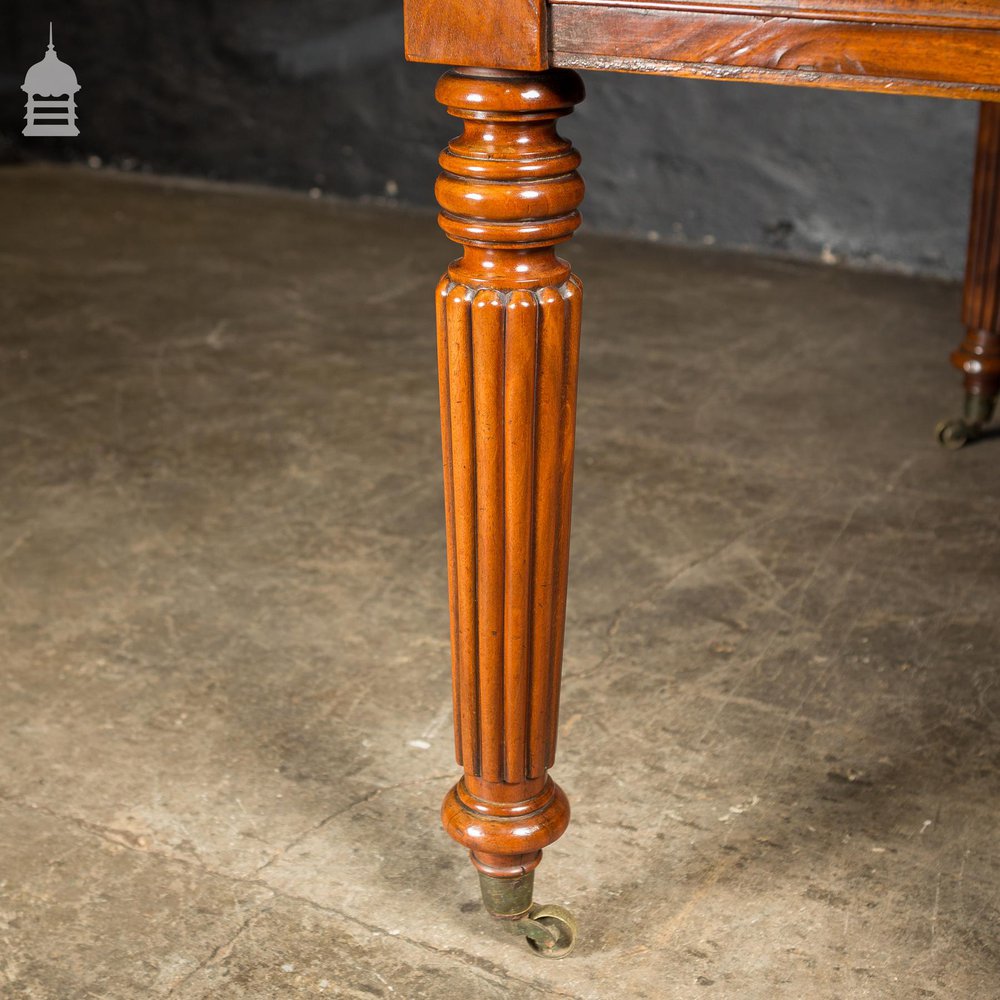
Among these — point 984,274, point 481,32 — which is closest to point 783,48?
point 481,32

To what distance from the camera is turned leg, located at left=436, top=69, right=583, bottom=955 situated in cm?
103

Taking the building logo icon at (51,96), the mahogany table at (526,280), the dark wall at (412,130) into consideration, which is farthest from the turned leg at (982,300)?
the building logo icon at (51,96)

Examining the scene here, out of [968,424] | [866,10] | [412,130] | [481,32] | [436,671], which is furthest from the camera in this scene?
[412,130]

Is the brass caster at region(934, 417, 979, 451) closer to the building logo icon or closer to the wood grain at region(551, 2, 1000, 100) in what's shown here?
the wood grain at region(551, 2, 1000, 100)

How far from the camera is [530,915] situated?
1314mm

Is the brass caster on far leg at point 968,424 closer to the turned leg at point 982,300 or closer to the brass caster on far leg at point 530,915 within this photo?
the turned leg at point 982,300

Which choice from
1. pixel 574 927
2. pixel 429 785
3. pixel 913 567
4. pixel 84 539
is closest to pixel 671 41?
pixel 574 927

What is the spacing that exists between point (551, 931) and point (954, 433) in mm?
1600

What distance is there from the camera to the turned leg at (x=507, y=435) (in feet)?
3.37

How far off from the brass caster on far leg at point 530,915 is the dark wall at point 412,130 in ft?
10.4

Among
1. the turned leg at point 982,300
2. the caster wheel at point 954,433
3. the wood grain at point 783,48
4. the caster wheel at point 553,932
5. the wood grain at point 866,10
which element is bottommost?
the caster wheel at point 954,433

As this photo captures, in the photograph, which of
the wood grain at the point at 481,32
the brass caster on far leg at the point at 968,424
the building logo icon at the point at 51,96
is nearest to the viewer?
the wood grain at the point at 481,32

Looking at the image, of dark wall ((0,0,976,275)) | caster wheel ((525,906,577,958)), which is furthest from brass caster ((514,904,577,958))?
dark wall ((0,0,976,275))

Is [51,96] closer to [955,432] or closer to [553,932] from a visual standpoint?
[955,432]
